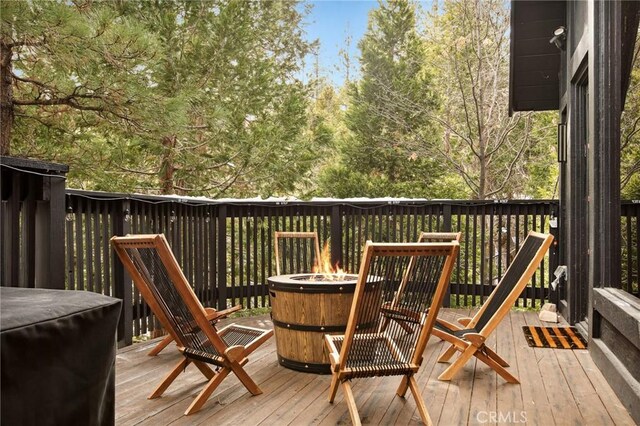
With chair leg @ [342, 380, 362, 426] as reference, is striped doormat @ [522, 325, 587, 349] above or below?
below

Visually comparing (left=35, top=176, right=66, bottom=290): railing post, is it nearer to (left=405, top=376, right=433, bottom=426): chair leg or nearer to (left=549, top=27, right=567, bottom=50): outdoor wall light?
(left=405, top=376, right=433, bottom=426): chair leg

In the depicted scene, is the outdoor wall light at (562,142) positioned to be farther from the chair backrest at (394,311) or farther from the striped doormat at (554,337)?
the chair backrest at (394,311)

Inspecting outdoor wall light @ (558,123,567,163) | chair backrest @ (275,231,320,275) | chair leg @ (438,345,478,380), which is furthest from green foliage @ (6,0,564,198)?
chair backrest @ (275,231,320,275)

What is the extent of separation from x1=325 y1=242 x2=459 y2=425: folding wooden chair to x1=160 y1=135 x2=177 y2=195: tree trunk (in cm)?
875

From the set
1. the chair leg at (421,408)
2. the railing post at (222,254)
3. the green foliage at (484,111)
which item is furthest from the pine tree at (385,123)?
the chair leg at (421,408)

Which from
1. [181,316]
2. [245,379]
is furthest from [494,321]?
[181,316]

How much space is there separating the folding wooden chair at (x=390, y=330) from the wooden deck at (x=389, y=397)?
29 centimetres

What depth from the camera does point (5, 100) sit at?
7.11m

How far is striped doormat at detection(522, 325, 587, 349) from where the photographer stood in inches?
179

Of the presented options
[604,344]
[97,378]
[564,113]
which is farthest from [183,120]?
[97,378]

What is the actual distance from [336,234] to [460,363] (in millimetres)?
3360

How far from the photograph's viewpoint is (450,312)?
6352mm

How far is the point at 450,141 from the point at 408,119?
1.74 m

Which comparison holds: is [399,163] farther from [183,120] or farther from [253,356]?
[253,356]
